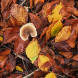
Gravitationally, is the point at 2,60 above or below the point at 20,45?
below

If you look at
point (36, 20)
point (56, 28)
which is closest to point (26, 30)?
point (36, 20)

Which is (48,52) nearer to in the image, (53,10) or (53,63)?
(53,63)

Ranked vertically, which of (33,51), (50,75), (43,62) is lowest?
(50,75)

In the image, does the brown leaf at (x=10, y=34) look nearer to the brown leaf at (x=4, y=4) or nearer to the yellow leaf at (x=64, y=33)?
the brown leaf at (x=4, y=4)

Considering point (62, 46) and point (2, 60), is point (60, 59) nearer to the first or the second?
point (62, 46)

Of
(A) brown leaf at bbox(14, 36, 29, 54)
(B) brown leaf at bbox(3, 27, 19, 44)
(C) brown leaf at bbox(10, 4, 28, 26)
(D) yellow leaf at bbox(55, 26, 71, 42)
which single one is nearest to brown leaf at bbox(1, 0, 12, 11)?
(C) brown leaf at bbox(10, 4, 28, 26)

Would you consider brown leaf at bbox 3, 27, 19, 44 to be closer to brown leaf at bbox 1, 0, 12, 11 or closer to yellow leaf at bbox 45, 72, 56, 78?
brown leaf at bbox 1, 0, 12, 11

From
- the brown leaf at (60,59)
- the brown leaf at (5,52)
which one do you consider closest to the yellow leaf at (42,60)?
the brown leaf at (60,59)

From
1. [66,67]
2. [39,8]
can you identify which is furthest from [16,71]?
[39,8]
